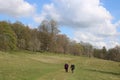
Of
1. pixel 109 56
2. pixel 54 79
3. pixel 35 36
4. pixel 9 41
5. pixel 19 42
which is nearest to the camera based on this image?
pixel 54 79

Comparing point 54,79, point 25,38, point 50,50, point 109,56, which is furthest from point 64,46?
point 54,79

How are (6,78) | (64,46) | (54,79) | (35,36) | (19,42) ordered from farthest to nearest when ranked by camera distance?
(64,46), (35,36), (19,42), (54,79), (6,78)

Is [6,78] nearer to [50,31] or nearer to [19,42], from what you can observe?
[19,42]

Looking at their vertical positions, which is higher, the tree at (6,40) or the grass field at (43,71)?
the tree at (6,40)

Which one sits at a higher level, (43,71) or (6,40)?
(6,40)

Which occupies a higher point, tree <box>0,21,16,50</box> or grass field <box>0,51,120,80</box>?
tree <box>0,21,16,50</box>

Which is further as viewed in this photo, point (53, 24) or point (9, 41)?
point (53, 24)

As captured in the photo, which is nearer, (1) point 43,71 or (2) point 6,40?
(1) point 43,71

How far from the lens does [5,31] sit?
120250 millimetres

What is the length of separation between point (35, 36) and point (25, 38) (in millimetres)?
8389

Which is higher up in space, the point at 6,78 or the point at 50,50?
the point at 50,50

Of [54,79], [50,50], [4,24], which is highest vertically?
[4,24]

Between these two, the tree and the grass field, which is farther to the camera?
the tree

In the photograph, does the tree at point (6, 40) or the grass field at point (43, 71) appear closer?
the grass field at point (43, 71)
